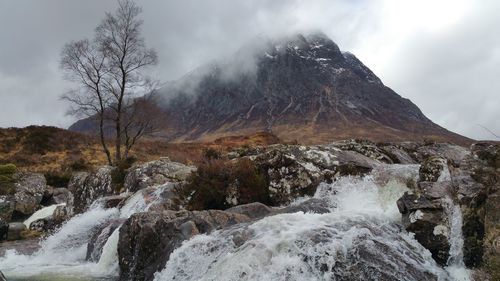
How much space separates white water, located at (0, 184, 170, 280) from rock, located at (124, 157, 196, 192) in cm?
257

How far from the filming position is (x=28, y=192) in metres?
32.1

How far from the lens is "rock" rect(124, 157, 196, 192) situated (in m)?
24.9

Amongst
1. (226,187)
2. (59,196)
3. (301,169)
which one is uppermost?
(301,169)

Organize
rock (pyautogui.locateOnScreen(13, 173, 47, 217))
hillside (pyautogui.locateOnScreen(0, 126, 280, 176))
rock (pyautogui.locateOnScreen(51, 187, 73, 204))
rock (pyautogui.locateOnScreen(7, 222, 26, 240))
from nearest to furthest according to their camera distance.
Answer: rock (pyautogui.locateOnScreen(7, 222, 26, 240)) < rock (pyautogui.locateOnScreen(13, 173, 47, 217)) < rock (pyautogui.locateOnScreen(51, 187, 73, 204)) < hillside (pyautogui.locateOnScreen(0, 126, 280, 176))

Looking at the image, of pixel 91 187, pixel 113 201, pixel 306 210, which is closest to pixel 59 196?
pixel 91 187

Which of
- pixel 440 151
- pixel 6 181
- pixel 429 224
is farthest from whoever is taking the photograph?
pixel 6 181

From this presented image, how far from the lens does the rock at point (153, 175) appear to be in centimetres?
2494

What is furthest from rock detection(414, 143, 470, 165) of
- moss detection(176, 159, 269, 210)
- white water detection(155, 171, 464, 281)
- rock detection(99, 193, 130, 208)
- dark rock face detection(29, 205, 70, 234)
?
dark rock face detection(29, 205, 70, 234)

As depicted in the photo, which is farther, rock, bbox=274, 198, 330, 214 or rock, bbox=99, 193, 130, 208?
rock, bbox=99, 193, 130, 208

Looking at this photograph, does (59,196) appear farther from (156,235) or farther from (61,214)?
(156,235)

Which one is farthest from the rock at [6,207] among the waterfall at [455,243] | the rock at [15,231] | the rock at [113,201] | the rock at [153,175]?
the waterfall at [455,243]

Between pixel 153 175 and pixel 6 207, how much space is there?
11.0 meters

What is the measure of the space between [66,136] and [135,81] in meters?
23.3

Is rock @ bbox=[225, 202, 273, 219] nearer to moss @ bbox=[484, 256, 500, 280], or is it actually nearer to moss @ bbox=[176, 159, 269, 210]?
moss @ bbox=[176, 159, 269, 210]
